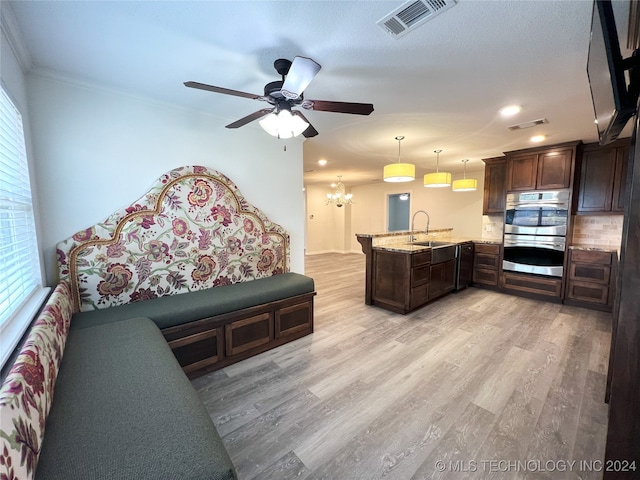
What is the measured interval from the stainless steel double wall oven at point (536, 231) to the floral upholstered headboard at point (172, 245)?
3730mm

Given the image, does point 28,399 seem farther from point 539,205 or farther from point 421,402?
point 539,205

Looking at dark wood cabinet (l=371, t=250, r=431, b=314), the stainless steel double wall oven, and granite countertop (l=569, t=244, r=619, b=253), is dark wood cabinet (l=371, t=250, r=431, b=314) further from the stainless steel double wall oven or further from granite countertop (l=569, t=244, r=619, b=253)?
granite countertop (l=569, t=244, r=619, b=253)

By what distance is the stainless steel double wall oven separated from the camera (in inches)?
153

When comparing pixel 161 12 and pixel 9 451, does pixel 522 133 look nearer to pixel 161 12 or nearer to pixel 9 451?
pixel 161 12

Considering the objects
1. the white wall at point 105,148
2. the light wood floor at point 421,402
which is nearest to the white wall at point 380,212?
the light wood floor at point 421,402

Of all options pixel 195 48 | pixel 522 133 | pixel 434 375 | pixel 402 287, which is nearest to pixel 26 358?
pixel 195 48

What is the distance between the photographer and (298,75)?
4.79 feet

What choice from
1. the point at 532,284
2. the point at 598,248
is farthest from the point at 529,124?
the point at 532,284

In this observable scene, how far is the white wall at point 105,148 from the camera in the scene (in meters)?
2.06

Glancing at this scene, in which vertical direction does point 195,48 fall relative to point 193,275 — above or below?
above

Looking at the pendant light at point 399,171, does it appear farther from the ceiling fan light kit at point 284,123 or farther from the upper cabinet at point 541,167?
the upper cabinet at point 541,167

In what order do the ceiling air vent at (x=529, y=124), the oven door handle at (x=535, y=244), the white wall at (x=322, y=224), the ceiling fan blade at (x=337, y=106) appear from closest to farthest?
1. the ceiling fan blade at (x=337, y=106)
2. the ceiling air vent at (x=529, y=124)
3. the oven door handle at (x=535, y=244)
4. the white wall at (x=322, y=224)

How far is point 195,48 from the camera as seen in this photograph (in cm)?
170

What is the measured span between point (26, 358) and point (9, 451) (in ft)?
1.46
